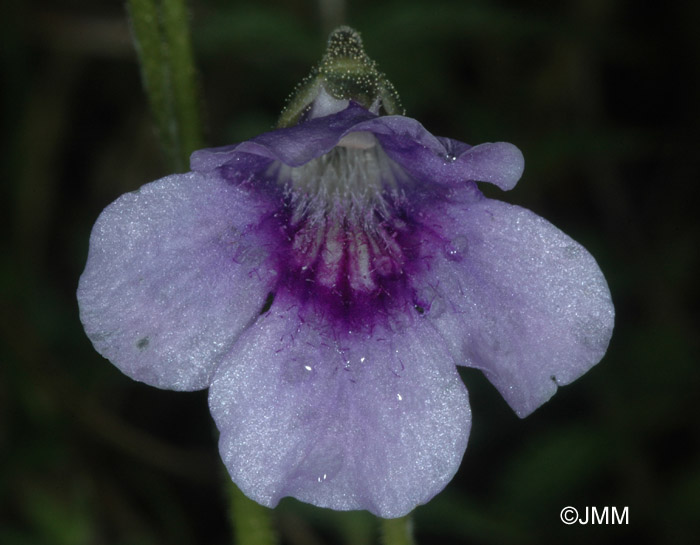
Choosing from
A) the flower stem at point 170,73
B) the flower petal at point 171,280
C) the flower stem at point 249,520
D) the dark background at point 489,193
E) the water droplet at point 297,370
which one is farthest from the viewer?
the dark background at point 489,193

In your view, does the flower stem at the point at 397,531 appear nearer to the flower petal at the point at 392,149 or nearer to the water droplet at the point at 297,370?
the water droplet at the point at 297,370

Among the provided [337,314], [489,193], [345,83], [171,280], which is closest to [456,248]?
[337,314]

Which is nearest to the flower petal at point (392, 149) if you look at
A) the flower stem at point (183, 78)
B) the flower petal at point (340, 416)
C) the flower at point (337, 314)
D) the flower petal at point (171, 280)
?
the flower at point (337, 314)

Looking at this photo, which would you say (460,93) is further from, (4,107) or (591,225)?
(4,107)

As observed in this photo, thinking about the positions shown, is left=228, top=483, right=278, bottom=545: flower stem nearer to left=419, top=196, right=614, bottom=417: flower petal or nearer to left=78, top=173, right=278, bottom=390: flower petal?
left=78, top=173, right=278, bottom=390: flower petal

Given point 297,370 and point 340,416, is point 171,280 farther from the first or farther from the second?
point 340,416
